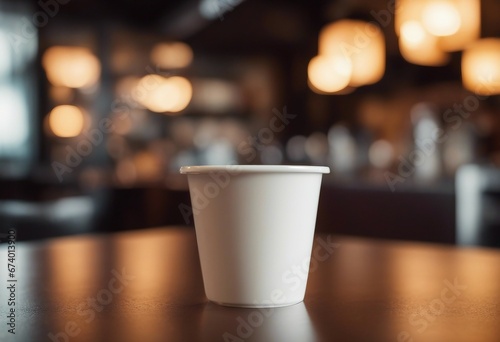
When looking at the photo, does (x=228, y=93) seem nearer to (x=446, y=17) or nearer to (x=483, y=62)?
(x=483, y=62)

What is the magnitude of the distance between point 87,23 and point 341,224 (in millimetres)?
4690

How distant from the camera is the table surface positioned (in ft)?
1.43

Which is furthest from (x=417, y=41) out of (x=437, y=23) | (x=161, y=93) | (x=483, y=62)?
(x=161, y=93)

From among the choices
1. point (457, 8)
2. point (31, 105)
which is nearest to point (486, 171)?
point (457, 8)

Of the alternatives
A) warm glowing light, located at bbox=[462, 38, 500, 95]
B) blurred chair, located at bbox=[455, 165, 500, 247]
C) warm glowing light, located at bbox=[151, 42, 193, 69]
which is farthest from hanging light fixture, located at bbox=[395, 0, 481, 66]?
warm glowing light, located at bbox=[151, 42, 193, 69]

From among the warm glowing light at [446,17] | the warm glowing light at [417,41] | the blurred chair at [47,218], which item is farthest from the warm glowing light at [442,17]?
the blurred chair at [47,218]

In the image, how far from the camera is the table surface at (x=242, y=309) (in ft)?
1.43

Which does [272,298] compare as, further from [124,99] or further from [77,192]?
[124,99]

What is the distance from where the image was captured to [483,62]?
169 inches

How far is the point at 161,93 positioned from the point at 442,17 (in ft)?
12.5

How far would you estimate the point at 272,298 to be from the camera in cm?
52

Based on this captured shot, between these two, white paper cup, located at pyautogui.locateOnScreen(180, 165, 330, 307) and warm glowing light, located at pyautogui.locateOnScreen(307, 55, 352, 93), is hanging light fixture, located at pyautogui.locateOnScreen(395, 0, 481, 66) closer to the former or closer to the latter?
warm glowing light, located at pyautogui.locateOnScreen(307, 55, 352, 93)

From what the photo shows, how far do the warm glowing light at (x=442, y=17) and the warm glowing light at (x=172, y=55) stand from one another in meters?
3.84

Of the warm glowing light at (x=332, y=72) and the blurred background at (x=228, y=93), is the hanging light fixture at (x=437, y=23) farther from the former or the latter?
the warm glowing light at (x=332, y=72)
